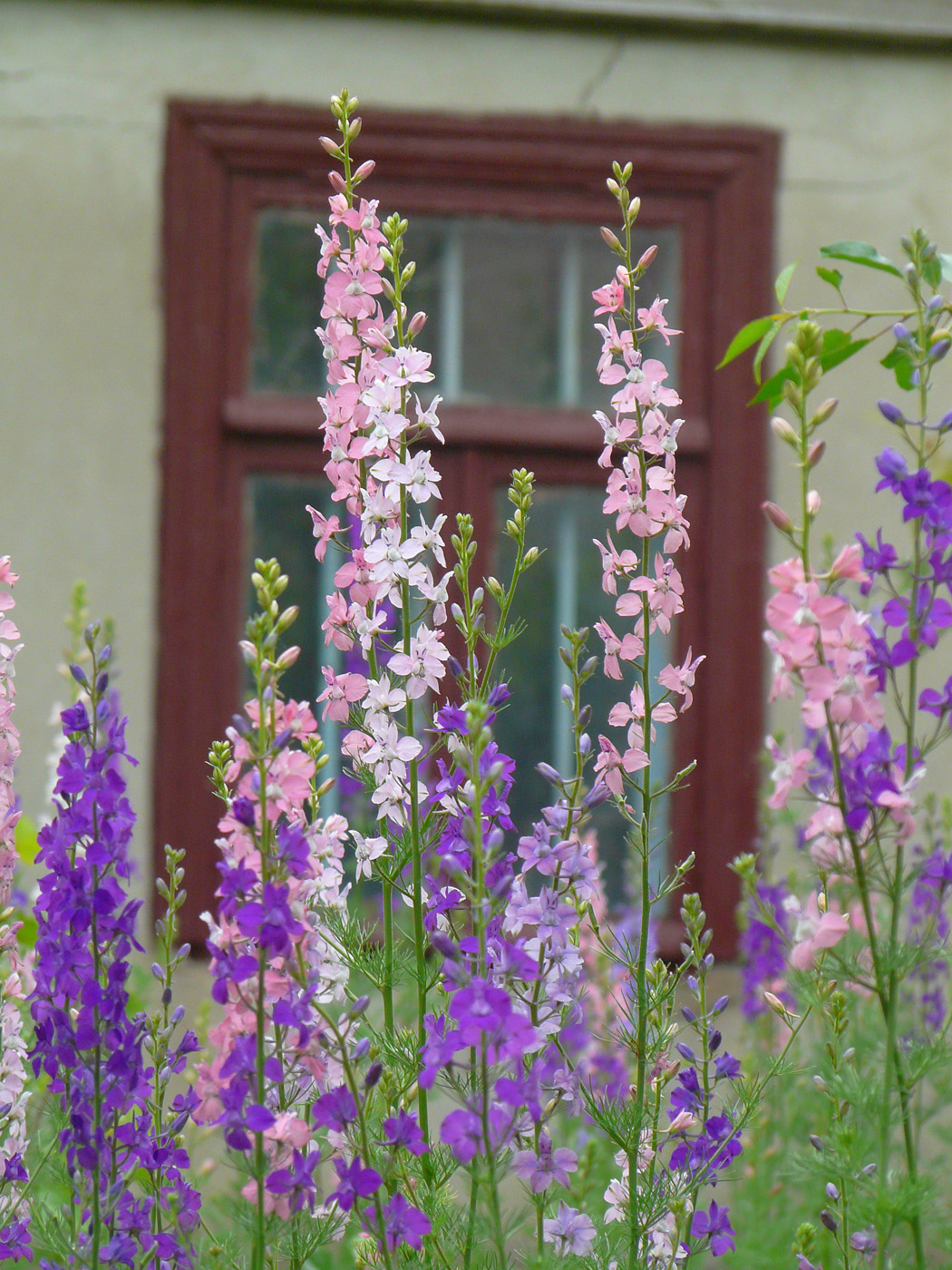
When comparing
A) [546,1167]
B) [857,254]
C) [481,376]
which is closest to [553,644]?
[481,376]

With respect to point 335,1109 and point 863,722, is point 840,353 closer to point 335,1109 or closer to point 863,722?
point 863,722

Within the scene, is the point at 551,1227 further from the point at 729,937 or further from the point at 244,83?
the point at 244,83

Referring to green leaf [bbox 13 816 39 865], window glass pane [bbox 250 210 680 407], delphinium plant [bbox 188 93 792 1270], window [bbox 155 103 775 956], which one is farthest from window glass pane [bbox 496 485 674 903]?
delphinium plant [bbox 188 93 792 1270]

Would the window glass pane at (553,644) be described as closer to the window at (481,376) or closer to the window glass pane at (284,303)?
the window at (481,376)

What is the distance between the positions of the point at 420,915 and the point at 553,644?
2.97 m

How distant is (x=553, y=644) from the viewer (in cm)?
446

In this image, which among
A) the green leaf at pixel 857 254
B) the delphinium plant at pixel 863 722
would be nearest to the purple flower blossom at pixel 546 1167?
the delphinium plant at pixel 863 722

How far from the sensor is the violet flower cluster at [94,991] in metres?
1.45

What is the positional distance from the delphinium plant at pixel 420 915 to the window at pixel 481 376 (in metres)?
2.43

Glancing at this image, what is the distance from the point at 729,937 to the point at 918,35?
10.2 ft

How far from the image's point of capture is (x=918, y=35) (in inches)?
170

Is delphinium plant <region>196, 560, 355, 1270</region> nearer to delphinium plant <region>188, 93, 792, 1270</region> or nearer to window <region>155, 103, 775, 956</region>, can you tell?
delphinium plant <region>188, 93, 792, 1270</region>

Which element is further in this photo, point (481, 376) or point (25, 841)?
point (481, 376)

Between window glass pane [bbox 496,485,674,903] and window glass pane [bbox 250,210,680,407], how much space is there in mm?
397
